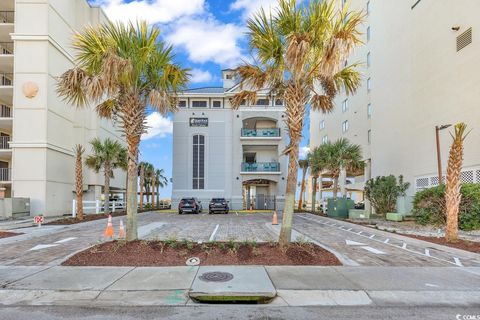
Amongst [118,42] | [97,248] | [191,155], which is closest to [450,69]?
[118,42]

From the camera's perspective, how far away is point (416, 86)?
24484 mm

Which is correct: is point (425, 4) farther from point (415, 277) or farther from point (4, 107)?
point (4, 107)

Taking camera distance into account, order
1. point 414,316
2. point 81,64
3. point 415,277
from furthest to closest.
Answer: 1. point 81,64
2. point 415,277
3. point 414,316

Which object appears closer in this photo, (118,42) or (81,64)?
(118,42)

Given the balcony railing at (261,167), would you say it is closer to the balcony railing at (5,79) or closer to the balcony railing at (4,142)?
the balcony railing at (4,142)

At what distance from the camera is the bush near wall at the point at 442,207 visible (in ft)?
49.3

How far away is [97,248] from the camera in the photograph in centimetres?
959

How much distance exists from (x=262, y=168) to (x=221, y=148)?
495cm

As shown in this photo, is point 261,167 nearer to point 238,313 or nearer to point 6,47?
point 6,47

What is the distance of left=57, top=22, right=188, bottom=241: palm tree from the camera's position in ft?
31.0

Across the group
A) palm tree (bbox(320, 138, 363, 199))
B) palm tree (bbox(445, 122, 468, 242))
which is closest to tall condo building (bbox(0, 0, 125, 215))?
palm tree (bbox(320, 138, 363, 199))

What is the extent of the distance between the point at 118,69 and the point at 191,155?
29.1 meters

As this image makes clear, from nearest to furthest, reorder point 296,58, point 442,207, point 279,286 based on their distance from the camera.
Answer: point 279,286, point 296,58, point 442,207

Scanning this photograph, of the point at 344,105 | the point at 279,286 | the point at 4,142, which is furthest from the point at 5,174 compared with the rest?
the point at 344,105
